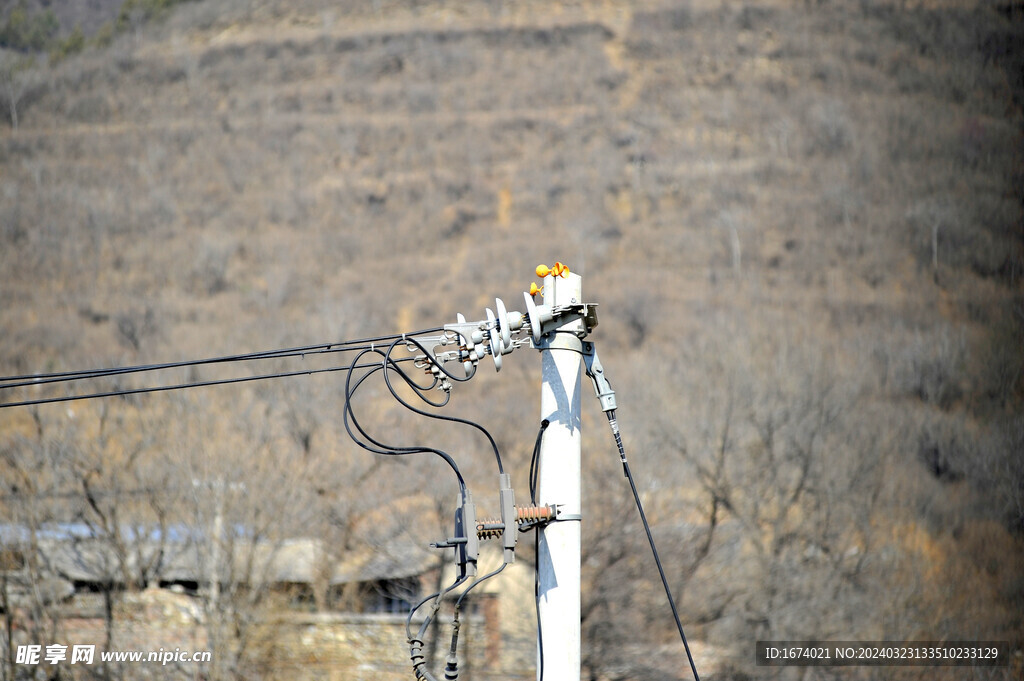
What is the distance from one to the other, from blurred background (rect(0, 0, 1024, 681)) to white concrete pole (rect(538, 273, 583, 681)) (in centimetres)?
1919

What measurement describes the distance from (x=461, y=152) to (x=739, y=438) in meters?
89.2

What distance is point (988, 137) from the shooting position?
107188 millimetres

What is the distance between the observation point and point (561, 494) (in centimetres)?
653

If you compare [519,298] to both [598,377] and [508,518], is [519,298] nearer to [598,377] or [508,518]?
[598,377]

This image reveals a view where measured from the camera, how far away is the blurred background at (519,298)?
27172mm

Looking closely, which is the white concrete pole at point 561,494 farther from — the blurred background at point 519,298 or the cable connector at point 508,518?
the blurred background at point 519,298

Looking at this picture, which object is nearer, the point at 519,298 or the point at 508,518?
the point at 508,518

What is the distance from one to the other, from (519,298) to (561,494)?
64.8 metres

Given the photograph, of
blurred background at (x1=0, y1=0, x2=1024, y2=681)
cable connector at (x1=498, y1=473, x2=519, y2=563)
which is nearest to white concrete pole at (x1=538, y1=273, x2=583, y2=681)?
cable connector at (x1=498, y1=473, x2=519, y2=563)

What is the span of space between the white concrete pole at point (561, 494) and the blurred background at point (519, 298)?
19.2 m

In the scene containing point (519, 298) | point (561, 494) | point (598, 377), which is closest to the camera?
point (561, 494)

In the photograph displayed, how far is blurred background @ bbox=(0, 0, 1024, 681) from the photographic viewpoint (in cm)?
2717

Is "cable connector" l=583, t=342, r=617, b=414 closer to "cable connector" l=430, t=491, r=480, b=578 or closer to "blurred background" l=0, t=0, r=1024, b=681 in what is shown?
"cable connector" l=430, t=491, r=480, b=578

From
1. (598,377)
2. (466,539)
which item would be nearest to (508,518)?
(466,539)
